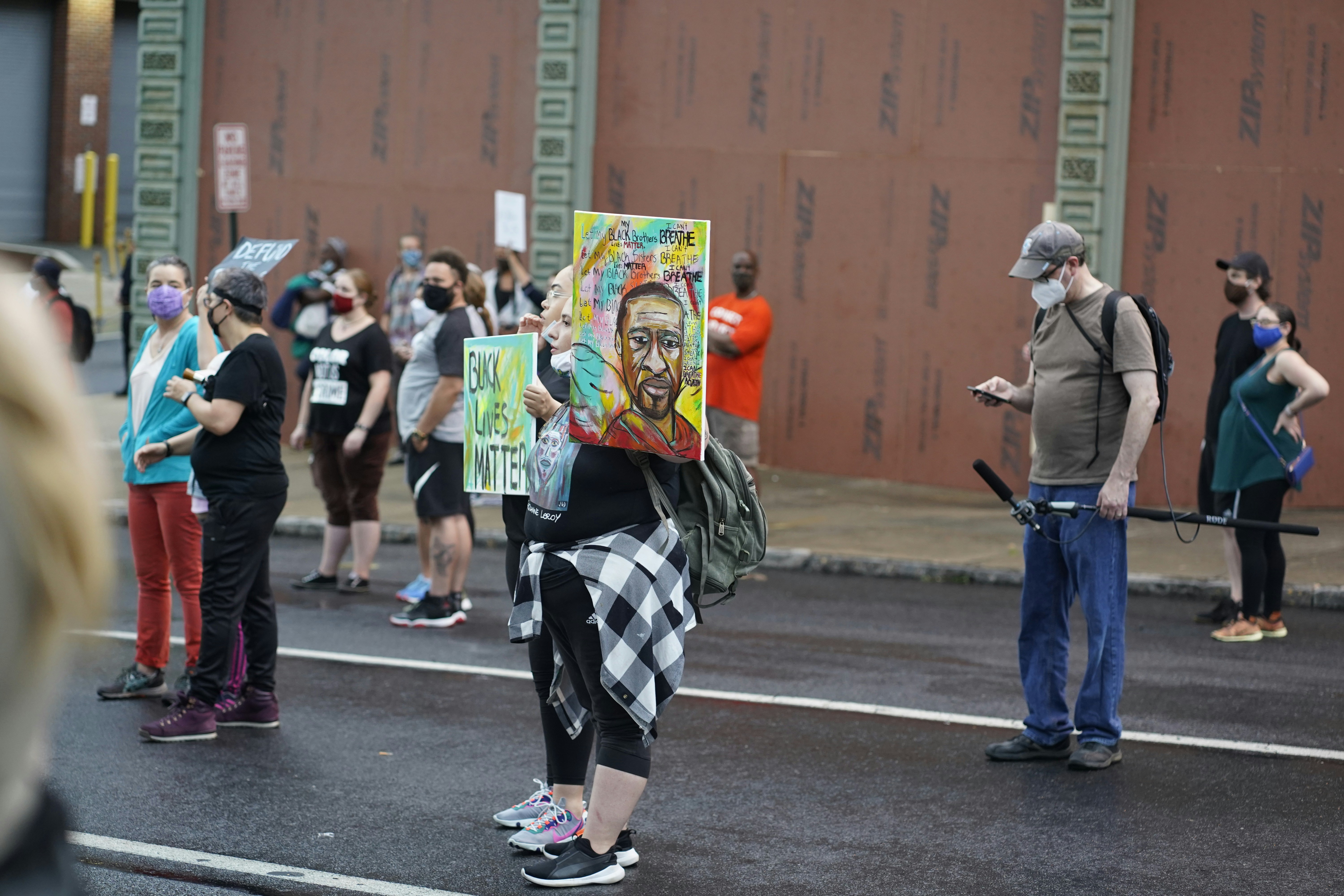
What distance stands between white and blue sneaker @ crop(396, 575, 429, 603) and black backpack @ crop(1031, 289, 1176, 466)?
4769mm

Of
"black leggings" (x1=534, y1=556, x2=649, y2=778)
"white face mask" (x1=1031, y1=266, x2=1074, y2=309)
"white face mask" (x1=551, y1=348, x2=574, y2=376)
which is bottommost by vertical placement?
"black leggings" (x1=534, y1=556, x2=649, y2=778)

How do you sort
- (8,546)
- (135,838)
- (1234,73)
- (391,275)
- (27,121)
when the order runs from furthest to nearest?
(27,121), (391,275), (1234,73), (135,838), (8,546)

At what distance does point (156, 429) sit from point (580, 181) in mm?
A: 9952

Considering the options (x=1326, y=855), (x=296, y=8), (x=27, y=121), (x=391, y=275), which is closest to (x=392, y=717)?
(x=1326, y=855)

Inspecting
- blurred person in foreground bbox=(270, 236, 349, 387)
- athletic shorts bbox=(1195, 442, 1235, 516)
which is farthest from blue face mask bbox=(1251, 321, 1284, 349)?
blurred person in foreground bbox=(270, 236, 349, 387)

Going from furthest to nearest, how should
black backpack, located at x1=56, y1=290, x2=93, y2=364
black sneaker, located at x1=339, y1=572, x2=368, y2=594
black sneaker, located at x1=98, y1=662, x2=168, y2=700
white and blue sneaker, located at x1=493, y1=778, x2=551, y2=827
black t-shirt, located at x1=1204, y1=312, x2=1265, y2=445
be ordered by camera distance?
black backpack, located at x1=56, y1=290, x2=93, y2=364 < black sneaker, located at x1=339, y1=572, x2=368, y2=594 < black t-shirt, located at x1=1204, y1=312, x2=1265, y2=445 < black sneaker, located at x1=98, y1=662, x2=168, y2=700 < white and blue sneaker, located at x1=493, y1=778, x2=551, y2=827

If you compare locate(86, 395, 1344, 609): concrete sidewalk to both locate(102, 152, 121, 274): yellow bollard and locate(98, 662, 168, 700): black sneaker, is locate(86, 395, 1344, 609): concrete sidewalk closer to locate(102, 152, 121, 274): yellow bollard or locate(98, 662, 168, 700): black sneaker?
locate(98, 662, 168, 700): black sneaker

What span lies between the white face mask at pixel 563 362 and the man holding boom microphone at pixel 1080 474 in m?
2.12

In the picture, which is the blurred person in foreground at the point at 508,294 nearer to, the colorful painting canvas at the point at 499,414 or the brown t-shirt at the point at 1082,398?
the brown t-shirt at the point at 1082,398

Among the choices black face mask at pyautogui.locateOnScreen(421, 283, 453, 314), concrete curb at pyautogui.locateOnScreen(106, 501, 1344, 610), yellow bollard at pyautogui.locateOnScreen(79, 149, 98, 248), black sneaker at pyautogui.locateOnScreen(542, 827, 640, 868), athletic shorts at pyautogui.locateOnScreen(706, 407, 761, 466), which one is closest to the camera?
black sneaker at pyautogui.locateOnScreen(542, 827, 640, 868)

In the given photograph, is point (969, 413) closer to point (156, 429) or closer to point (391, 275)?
point (391, 275)

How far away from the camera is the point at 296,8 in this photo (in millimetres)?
17578

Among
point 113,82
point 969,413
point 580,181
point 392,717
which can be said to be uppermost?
point 113,82

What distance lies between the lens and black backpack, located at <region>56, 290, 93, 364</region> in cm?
1371
